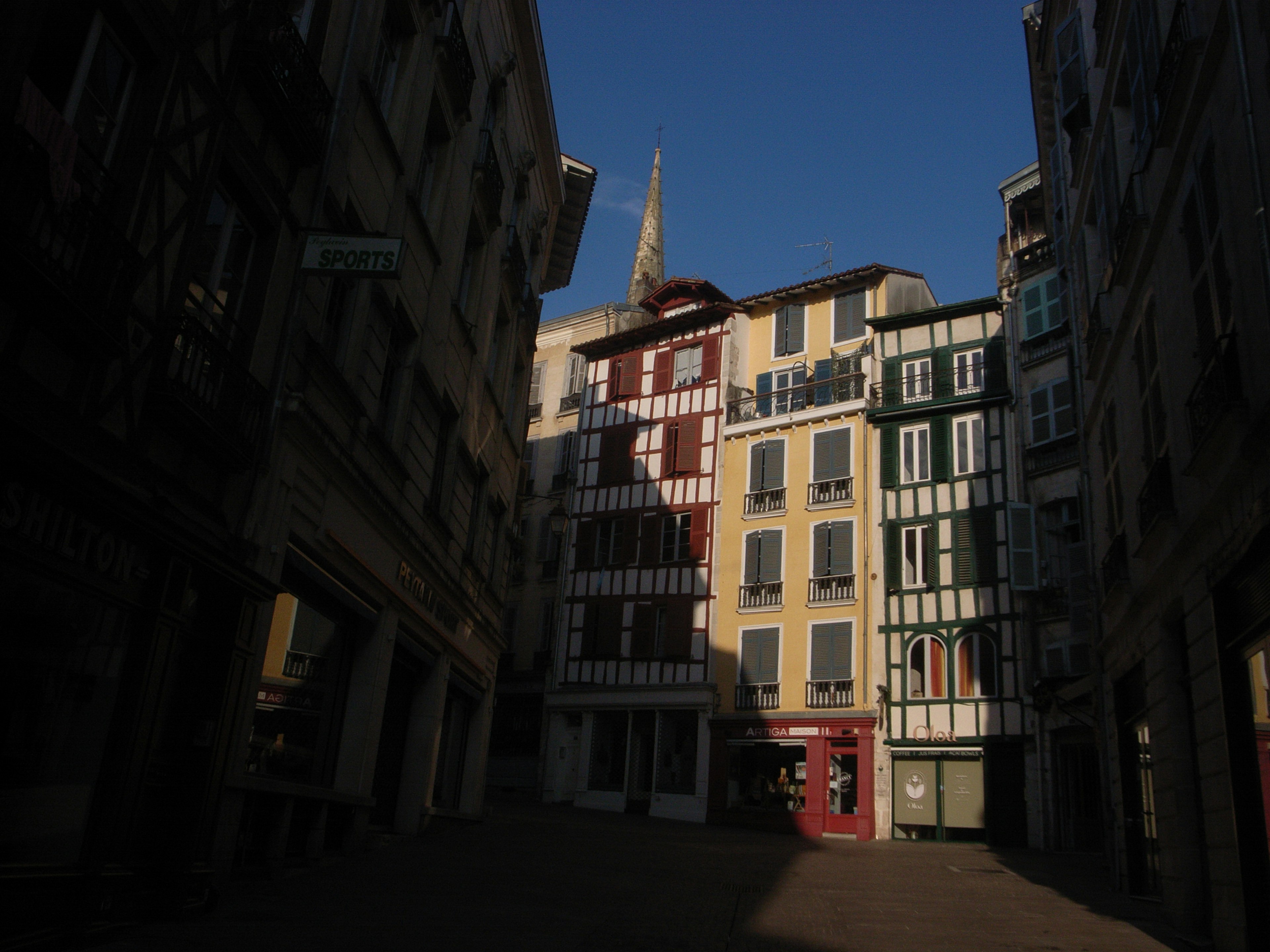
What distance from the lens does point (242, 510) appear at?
8.99 meters

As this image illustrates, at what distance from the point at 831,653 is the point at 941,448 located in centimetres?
707

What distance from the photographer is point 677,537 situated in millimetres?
34969

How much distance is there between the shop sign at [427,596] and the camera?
45.8 feet

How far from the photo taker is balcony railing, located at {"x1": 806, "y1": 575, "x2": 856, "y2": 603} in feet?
100

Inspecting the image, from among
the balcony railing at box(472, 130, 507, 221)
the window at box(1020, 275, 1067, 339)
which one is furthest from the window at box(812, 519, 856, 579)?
the balcony railing at box(472, 130, 507, 221)

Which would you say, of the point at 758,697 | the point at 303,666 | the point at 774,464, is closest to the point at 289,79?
the point at 303,666

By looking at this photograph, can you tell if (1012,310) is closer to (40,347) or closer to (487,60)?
(487,60)

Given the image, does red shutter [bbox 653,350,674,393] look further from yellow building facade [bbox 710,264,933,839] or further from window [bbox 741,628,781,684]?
window [bbox 741,628,781,684]

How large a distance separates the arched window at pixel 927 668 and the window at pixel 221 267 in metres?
23.8

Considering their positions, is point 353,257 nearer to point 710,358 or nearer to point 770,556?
point 770,556

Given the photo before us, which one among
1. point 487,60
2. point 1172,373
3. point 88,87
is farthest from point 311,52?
point 1172,373

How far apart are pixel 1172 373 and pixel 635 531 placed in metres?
26.5

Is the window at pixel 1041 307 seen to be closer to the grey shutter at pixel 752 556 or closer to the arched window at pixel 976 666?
the arched window at pixel 976 666

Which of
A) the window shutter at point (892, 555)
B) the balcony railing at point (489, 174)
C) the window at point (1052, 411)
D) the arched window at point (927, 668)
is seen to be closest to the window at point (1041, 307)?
the window at point (1052, 411)
